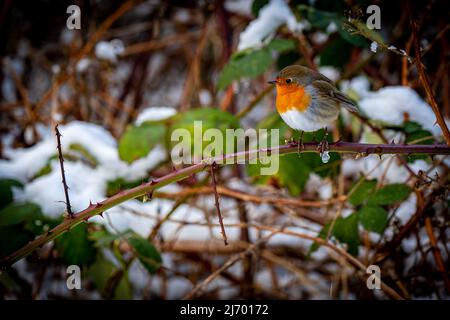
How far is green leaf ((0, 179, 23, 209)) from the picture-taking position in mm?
1655

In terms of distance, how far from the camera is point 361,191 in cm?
155

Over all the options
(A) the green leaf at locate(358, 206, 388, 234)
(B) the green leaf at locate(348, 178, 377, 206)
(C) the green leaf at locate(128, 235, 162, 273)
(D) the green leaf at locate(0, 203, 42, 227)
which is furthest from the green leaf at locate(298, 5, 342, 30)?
(D) the green leaf at locate(0, 203, 42, 227)

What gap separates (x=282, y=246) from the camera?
91.8 inches

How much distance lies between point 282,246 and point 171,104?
5.26 feet

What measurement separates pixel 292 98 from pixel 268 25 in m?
0.78

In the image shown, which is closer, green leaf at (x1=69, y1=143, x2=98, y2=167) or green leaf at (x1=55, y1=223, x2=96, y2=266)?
green leaf at (x1=55, y1=223, x2=96, y2=266)

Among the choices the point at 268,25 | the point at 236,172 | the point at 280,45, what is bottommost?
the point at 236,172

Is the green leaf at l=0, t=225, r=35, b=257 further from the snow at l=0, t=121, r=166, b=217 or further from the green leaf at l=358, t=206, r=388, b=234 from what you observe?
the green leaf at l=358, t=206, r=388, b=234

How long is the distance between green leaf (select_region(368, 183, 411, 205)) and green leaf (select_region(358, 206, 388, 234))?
0.03m

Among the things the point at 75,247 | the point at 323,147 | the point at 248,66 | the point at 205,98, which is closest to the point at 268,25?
the point at 248,66

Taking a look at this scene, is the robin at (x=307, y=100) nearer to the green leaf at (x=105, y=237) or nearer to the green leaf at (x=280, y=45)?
the green leaf at (x=280, y=45)

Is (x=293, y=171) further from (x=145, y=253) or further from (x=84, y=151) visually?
(x=84, y=151)

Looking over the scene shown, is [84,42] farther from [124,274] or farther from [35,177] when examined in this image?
[124,274]

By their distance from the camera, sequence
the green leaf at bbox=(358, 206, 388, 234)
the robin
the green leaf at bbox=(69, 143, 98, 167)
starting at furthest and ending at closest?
the green leaf at bbox=(69, 143, 98, 167) → the green leaf at bbox=(358, 206, 388, 234) → the robin
